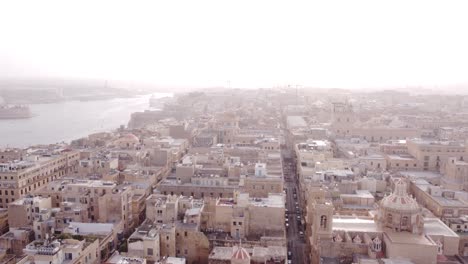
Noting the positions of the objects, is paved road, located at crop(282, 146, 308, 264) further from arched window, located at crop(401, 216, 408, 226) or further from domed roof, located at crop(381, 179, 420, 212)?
arched window, located at crop(401, 216, 408, 226)

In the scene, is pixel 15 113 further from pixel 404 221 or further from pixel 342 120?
pixel 404 221

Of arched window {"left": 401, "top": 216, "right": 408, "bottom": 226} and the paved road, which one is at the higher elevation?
arched window {"left": 401, "top": 216, "right": 408, "bottom": 226}

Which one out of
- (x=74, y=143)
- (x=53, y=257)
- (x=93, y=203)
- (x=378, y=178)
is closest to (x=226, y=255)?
(x=53, y=257)

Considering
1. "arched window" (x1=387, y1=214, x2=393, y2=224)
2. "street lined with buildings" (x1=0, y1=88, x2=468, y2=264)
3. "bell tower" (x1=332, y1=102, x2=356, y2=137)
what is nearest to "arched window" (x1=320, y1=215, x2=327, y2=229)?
"street lined with buildings" (x1=0, y1=88, x2=468, y2=264)

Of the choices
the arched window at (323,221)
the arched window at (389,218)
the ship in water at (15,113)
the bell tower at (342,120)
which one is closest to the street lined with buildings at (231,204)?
the arched window at (323,221)

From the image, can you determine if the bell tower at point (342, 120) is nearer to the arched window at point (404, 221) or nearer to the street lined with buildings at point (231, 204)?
the street lined with buildings at point (231, 204)

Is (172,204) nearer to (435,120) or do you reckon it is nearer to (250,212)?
(250,212)

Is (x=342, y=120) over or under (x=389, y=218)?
over

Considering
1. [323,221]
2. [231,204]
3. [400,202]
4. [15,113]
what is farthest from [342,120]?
[15,113]
